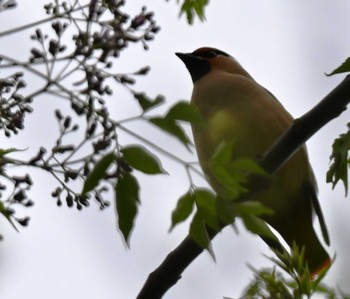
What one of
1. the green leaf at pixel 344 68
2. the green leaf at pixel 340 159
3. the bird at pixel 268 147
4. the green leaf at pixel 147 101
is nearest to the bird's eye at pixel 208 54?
the bird at pixel 268 147

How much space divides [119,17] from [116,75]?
0.16 metres

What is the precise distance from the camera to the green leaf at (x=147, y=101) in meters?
1.76

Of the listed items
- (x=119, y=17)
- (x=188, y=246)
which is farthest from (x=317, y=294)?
(x=119, y=17)

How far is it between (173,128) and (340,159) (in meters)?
0.79

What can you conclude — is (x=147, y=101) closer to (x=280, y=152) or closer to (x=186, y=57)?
(x=280, y=152)

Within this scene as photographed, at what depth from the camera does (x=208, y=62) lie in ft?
→ 17.3

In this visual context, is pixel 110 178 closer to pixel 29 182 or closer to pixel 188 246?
pixel 29 182

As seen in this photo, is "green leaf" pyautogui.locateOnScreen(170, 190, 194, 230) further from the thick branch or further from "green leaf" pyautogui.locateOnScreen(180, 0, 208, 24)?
"green leaf" pyautogui.locateOnScreen(180, 0, 208, 24)

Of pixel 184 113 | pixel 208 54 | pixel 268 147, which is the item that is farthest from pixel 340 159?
pixel 208 54

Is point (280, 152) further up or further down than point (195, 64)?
further down

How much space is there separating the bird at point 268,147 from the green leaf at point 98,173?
6.85 feet

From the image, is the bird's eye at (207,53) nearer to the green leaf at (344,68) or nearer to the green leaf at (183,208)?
the green leaf at (344,68)

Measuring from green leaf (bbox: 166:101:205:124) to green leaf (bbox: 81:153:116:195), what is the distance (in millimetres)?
175

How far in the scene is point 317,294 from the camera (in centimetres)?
213
